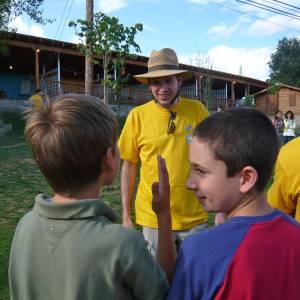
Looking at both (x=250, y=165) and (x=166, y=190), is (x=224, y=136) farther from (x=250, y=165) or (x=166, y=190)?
(x=166, y=190)

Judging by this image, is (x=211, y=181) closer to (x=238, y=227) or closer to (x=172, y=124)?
(x=238, y=227)

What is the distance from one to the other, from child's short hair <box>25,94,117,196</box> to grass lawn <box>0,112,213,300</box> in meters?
2.87

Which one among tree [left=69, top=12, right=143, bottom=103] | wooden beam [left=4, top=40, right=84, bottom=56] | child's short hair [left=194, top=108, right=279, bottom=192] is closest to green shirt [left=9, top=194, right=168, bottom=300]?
child's short hair [left=194, top=108, right=279, bottom=192]

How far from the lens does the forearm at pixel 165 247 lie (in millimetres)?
1465

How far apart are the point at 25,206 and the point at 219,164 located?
595cm

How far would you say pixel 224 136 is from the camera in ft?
4.41

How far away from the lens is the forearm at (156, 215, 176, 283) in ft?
4.81

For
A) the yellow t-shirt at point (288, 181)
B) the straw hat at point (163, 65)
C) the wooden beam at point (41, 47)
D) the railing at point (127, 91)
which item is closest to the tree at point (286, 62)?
the railing at point (127, 91)

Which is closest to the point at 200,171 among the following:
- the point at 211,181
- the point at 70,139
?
the point at 211,181

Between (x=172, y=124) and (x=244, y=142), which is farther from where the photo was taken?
(x=172, y=124)

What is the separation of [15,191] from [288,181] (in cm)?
667

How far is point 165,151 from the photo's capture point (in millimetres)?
3070

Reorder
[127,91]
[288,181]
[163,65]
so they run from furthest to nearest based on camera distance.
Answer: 1. [127,91]
2. [163,65]
3. [288,181]

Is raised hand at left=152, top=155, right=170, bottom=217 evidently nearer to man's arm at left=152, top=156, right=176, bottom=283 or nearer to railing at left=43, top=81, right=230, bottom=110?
man's arm at left=152, top=156, right=176, bottom=283
